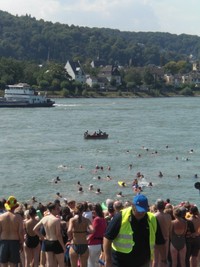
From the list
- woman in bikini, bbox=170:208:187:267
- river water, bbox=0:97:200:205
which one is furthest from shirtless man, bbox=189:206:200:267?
river water, bbox=0:97:200:205

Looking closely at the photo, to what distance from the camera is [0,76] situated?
15550 centimetres

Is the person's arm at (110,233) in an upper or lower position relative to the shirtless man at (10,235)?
upper

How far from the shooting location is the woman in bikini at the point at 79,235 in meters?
10.0

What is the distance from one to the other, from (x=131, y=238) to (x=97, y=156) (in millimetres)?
43050

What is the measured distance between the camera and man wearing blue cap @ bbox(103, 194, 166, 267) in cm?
714

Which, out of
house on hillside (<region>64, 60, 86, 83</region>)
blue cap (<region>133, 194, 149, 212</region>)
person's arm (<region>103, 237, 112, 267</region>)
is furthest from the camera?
house on hillside (<region>64, 60, 86, 83</region>)

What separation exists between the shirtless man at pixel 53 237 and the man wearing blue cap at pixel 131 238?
251cm

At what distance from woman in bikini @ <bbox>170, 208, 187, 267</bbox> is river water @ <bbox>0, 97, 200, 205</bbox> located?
791 inches

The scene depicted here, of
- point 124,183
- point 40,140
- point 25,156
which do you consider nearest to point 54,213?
point 124,183

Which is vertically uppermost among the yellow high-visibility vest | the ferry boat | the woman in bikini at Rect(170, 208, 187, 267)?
the yellow high-visibility vest

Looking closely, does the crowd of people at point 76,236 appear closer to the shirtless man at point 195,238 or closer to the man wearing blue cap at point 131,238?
the shirtless man at point 195,238

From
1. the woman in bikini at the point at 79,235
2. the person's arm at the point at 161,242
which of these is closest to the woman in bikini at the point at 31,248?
the woman in bikini at the point at 79,235

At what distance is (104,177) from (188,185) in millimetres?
5338

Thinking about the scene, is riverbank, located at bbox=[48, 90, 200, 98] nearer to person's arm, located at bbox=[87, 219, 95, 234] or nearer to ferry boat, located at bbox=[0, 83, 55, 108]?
ferry boat, located at bbox=[0, 83, 55, 108]
